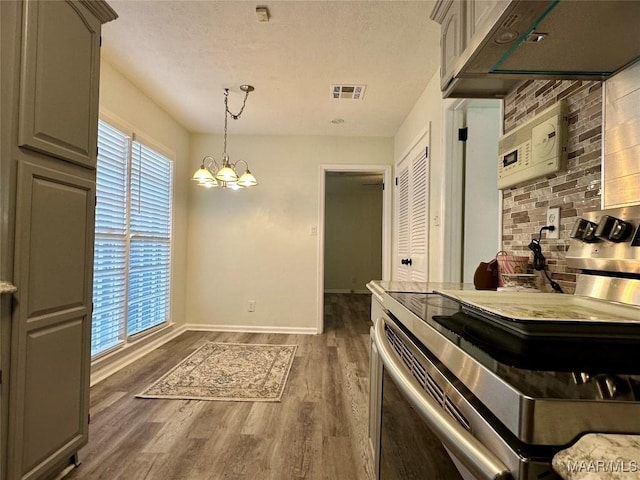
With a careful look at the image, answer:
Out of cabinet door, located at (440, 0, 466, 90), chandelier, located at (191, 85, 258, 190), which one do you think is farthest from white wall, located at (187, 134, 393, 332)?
cabinet door, located at (440, 0, 466, 90)

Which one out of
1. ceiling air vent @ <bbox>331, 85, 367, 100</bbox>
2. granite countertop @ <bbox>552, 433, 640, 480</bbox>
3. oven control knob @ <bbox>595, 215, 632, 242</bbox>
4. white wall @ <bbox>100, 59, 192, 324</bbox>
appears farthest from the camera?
ceiling air vent @ <bbox>331, 85, 367, 100</bbox>

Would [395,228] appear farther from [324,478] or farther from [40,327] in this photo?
[40,327]

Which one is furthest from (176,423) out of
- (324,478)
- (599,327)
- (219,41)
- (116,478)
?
(219,41)

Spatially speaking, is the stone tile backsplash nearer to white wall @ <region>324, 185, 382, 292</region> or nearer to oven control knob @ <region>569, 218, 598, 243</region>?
oven control knob @ <region>569, 218, 598, 243</region>

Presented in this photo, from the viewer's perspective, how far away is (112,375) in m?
2.94

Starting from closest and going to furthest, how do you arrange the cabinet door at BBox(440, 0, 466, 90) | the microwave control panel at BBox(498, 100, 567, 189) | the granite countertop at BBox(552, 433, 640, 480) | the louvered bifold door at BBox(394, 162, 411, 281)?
the granite countertop at BBox(552, 433, 640, 480)
the microwave control panel at BBox(498, 100, 567, 189)
the cabinet door at BBox(440, 0, 466, 90)
the louvered bifold door at BBox(394, 162, 411, 281)

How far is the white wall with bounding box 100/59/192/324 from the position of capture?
9.52 ft

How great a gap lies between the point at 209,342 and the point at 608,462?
4.05 m

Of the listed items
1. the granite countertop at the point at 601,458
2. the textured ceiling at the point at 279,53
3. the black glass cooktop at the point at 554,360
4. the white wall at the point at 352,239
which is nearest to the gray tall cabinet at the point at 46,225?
the textured ceiling at the point at 279,53

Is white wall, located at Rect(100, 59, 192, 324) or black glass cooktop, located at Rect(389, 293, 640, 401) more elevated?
white wall, located at Rect(100, 59, 192, 324)

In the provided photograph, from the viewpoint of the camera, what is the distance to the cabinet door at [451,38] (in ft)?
5.20

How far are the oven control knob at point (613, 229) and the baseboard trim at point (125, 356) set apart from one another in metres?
3.14

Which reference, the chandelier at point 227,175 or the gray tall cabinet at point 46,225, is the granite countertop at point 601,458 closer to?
the gray tall cabinet at point 46,225

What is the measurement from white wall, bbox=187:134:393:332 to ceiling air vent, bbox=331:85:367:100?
1254mm
